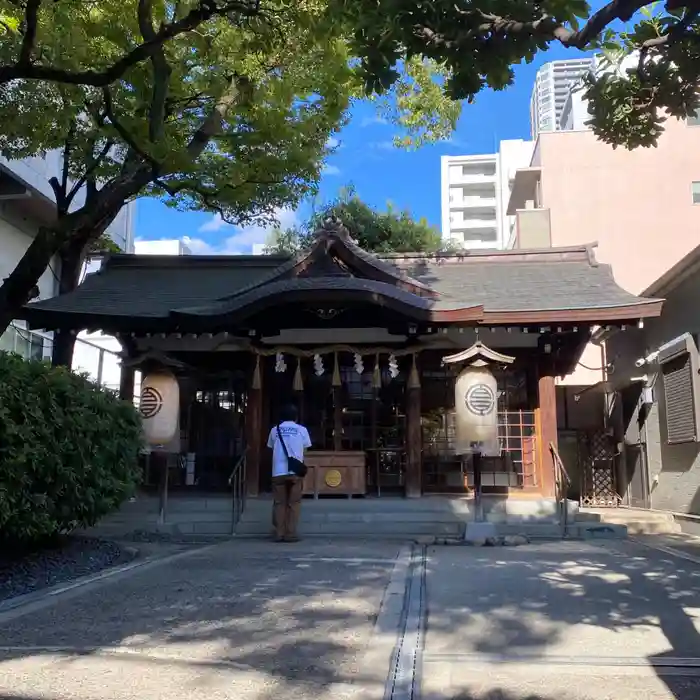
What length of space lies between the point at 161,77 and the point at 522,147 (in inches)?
2119

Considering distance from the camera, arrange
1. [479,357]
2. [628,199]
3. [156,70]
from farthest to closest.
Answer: [628,199] < [479,357] < [156,70]

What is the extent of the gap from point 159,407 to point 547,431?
6.37 meters

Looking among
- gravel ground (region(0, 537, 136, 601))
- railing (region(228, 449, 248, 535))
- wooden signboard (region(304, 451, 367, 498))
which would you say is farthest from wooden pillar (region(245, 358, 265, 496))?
gravel ground (region(0, 537, 136, 601))

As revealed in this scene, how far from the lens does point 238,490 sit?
1203 centimetres

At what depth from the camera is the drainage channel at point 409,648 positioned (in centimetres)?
388

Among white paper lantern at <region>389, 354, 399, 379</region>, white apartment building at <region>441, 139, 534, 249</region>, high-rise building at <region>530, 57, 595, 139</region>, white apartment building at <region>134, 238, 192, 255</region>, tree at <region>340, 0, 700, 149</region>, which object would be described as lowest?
white paper lantern at <region>389, 354, 399, 379</region>

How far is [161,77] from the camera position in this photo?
24.3 feet

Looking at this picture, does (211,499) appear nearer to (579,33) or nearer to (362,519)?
(362,519)

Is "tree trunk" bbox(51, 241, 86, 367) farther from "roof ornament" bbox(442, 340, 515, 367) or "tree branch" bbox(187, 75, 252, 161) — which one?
"roof ornament" bbox(442, 340, 515, 367)

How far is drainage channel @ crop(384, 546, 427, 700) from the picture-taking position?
3.88 m

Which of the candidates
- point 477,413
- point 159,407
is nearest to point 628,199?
point 477,413

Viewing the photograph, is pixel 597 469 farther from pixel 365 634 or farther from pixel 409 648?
pixel 409 648

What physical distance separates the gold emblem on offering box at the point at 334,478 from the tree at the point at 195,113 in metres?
5.07

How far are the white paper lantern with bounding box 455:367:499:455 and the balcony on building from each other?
9.70 metres
